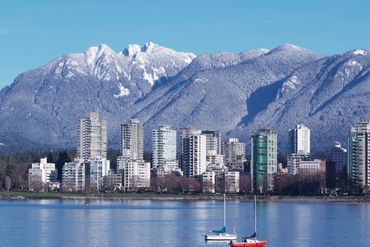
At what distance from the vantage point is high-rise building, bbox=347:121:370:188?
130 meters

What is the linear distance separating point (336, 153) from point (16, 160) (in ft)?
141

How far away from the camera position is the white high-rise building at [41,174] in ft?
450

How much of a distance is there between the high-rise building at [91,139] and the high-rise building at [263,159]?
117ft

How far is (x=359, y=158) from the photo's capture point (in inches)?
5276

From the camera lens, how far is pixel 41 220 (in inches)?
2936

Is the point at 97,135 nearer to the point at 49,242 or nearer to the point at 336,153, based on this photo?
the point at 336,153

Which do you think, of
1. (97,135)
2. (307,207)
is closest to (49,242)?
(307,207)

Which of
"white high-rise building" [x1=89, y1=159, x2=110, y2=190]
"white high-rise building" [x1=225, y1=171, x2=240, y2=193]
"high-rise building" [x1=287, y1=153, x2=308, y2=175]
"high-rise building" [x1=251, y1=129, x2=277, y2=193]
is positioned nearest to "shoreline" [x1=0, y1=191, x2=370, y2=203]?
"high-rise building" [x1=251, y1=129, x2=277, y2=193]

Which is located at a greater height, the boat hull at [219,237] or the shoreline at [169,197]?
the shoreline at [169,197]

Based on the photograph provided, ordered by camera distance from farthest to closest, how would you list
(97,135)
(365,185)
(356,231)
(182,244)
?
(97,135) → (365,185) → (356,231) → (182,244)

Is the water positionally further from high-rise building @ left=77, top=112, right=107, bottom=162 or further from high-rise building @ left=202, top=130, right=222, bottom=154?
high-rise building @ left=77, top=112, right=107, bottom=162

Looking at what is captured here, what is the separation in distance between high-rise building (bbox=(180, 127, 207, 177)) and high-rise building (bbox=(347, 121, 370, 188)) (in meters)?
23.6

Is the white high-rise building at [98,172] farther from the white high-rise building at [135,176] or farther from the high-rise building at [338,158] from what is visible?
the high-rise building at [338,158]

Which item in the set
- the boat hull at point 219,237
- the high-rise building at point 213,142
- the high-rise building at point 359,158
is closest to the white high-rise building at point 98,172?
the high-rise building at point 213,142
